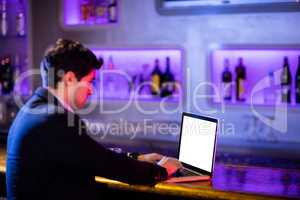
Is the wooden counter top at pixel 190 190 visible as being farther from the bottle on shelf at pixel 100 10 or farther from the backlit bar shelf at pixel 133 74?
the bottle on shelf at pixel 100 10

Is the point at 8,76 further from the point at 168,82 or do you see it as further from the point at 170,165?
the point at 170,165

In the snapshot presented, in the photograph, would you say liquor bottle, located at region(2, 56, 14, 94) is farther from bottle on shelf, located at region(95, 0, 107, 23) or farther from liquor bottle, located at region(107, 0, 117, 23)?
liquor bottle, located at region(107, 0, 117, 23)

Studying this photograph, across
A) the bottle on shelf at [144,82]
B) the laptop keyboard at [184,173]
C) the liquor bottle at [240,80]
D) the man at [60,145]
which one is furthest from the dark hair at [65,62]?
the bottle on shelf at [144,82]

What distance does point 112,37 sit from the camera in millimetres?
3719

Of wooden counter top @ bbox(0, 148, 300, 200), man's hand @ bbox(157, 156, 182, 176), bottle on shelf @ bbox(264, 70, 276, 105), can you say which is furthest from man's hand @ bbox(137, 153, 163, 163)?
bottle on shelf @ bbox(264, 70, 276, 105)

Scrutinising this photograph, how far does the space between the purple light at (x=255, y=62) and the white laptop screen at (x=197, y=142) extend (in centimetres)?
114

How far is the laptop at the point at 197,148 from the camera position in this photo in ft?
6.95

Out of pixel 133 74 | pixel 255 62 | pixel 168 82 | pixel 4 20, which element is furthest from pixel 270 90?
pixel 4 20

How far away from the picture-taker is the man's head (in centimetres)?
176

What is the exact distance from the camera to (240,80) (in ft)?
11.2

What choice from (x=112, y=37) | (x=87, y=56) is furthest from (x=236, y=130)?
(x=87, y=56)

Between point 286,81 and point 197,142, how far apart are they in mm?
1371

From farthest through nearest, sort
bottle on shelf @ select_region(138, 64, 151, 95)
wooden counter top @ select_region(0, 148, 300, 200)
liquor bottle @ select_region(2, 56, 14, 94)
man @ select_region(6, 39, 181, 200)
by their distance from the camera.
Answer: liquor bottle @ select_region(2, 56, 14, 94), bottle on shelf @ select_region(138, 64, 151, 95), wooden counter top @ select_region(0, 148, 300, 200), man @ select_region(6, 39, 181, 200)

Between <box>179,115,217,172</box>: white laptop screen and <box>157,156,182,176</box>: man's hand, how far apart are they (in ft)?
0.29
